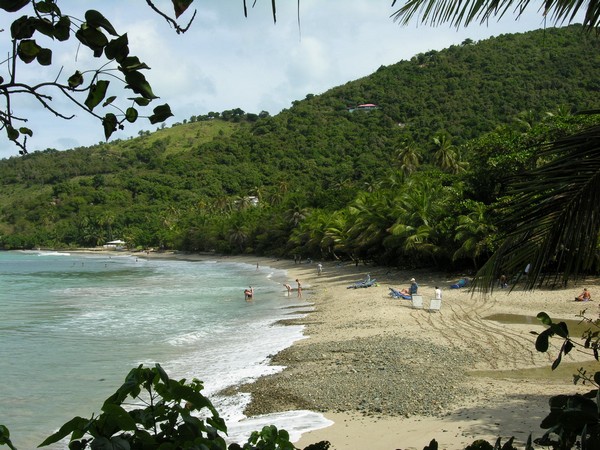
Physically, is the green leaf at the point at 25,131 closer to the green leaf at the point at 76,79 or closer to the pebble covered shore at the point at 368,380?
the green leaf at the point at 76,79

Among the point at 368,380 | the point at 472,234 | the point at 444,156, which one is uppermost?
the point at 444,156

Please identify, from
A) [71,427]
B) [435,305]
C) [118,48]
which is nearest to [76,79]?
[118,48]

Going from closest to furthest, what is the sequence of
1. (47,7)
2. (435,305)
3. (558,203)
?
(47,7) < (558,203) < (435,305)

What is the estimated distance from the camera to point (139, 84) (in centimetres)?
140

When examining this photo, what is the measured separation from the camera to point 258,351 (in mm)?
15195

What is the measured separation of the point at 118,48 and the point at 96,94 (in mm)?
154

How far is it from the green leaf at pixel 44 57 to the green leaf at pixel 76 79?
3.3 inches

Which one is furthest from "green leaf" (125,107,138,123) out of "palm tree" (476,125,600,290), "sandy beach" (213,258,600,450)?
"sandy beach" (213,258,600,450)

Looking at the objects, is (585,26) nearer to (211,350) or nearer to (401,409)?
(401,409)

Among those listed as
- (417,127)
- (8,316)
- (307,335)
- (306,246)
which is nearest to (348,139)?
(417,127)

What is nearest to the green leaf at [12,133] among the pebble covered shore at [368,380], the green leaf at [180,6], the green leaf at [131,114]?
the green leaf at [131,114]

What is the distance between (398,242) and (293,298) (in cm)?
676

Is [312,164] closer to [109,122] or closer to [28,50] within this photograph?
[109,122]

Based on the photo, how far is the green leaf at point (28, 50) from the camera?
1404 mm
